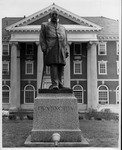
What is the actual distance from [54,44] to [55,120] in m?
2.41

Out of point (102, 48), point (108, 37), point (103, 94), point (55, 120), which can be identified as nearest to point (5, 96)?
point (103, 94)

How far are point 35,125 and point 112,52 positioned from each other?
2854 cm

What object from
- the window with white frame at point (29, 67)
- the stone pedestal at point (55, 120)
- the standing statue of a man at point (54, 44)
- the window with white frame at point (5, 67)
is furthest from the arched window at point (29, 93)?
the stone pedestal at point (55, 120)

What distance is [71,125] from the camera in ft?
28.6

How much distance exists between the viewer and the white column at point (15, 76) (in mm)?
32000

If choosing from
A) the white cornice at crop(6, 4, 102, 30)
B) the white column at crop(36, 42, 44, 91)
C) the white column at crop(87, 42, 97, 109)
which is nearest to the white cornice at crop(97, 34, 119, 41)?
the white column at crop(87, 42, 97, 109)

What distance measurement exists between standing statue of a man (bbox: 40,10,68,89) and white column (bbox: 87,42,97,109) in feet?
81.4

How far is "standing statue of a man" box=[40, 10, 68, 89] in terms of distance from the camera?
9289mm

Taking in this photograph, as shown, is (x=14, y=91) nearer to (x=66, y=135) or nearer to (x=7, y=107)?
(x=7, y=107)

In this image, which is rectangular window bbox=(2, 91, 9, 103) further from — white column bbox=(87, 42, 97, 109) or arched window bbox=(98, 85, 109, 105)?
arched window bbox=(98, 85, 109, 105)

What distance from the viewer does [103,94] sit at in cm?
3466

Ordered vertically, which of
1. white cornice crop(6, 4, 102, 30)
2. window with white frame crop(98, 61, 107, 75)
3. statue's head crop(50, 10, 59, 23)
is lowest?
window with white frame crop(98, 61, 107, 75)

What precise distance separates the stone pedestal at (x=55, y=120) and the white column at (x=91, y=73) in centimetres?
2525

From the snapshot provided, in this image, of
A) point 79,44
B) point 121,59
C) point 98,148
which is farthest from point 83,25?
point 98,148
